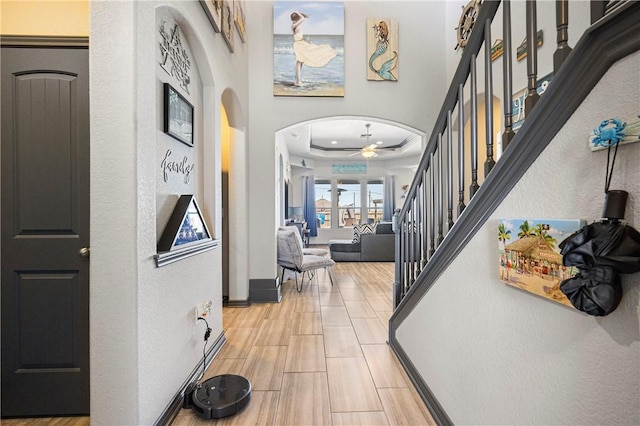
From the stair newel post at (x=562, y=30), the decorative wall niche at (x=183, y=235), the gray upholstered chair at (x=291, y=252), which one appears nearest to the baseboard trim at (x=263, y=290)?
the gray upholstered chair at (x=291, y=252)

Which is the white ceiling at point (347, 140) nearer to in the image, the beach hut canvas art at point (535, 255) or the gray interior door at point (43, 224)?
the gray interior door at point (43, 224)

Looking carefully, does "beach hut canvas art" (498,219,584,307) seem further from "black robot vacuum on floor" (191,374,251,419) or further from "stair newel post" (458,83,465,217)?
"black robot vacuum on floor" (191,374,251,419)

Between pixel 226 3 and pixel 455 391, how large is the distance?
11.7 feet

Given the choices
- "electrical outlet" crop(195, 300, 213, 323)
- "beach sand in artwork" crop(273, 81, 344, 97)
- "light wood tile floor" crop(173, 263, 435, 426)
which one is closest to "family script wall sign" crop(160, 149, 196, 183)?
"electrical outlet" crop(195, 300, 213, 323)

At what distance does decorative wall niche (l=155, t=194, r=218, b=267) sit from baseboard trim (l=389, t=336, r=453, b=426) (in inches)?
67.0

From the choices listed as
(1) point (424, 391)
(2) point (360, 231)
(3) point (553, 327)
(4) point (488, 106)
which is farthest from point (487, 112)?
(2) point (360, 231)

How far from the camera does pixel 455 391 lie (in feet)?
4.84

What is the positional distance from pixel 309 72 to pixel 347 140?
4658mm

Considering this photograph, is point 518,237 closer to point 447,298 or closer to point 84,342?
point 447,298

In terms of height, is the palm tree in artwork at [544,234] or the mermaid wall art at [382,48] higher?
the mermaid wall art at [382,48]

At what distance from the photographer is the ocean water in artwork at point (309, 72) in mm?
3916

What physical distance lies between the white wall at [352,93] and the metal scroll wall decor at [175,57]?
177 centimetres

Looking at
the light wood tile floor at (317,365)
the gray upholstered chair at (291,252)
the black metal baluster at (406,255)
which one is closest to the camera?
the light wood tile floor at (317,365)

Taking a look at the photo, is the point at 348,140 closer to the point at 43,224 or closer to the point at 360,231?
the point at 360,231
